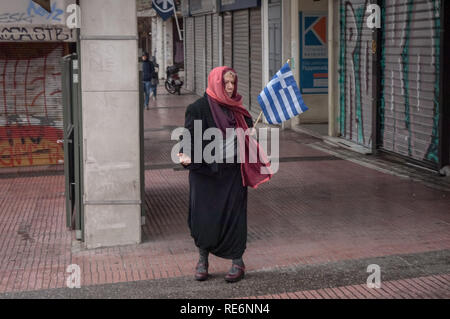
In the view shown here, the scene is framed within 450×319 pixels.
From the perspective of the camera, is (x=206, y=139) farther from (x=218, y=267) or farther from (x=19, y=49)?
(x=19, y=49)

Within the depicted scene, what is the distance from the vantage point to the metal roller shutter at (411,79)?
1099cm

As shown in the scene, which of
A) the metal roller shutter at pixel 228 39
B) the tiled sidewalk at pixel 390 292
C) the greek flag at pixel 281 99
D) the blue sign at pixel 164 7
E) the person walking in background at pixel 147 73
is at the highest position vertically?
the blue sign at pixel 164 7

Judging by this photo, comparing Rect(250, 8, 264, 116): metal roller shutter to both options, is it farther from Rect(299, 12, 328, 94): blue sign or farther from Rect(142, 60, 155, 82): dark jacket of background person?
Rect(142, 60, 155, 82): dark jacket of background person

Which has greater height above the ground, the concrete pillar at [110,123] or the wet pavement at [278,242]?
the concrete pillar at [110,123]

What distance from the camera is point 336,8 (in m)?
14.7

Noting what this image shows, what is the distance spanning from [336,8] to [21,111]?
643 cm

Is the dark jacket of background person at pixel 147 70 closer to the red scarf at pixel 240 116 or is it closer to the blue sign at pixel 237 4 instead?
the blue sign at pixel 237 4

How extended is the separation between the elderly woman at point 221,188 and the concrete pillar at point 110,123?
1.32m

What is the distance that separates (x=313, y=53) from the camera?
1689 cm

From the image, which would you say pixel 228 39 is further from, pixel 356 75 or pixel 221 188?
pixel 221 188

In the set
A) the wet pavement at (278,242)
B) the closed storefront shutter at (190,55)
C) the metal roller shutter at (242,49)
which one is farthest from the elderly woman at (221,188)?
the closed storefront shutter at (190,55)

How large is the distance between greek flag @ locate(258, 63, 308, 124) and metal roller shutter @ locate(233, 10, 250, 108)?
13685 millimetres

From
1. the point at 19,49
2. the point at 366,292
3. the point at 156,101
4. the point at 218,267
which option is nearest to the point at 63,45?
the point at 19,49
